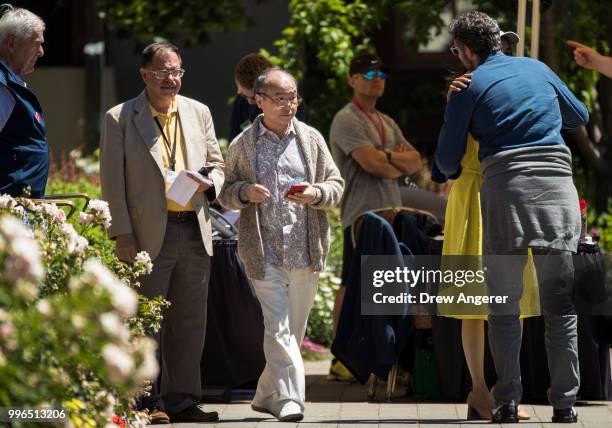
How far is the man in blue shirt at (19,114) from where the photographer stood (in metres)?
6.16

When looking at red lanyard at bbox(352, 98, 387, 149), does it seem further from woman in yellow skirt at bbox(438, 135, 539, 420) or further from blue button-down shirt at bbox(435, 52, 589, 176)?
blue button-down shirt at bbox(435, 52, 589, 176)

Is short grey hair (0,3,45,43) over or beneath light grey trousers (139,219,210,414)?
over

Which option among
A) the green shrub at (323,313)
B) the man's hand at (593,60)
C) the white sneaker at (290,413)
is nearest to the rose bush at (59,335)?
the white sneaker at (290,413)

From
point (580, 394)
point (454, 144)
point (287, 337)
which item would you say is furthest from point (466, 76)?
point (580, 394)

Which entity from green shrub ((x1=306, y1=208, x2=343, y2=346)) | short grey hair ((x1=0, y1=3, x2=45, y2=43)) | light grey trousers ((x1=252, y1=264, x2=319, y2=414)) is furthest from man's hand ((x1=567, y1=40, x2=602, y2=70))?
green shrub ((x1=306, y1=208, x2=343, y2=346))

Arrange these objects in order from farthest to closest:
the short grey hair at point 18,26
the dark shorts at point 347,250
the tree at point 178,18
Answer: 1. the tree at point 178,18
2. the dark shorts at point 347,250
3. the short grey hair at point 18,26

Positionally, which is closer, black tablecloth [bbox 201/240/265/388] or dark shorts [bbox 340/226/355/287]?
black tablecloth [bbox 201/240/265/388]

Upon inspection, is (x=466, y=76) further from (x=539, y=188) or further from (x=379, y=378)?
(x=379, y=378)

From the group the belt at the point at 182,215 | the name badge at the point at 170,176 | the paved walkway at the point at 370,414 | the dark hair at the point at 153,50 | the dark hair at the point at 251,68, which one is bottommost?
the paved walkway at the point at 370,414

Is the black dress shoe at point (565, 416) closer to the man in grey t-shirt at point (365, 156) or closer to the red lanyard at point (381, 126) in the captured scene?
the man in grey t-shirt at point (365, 156)

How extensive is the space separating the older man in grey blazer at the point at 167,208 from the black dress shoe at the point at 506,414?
152 centimetres

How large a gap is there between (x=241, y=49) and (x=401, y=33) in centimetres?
202

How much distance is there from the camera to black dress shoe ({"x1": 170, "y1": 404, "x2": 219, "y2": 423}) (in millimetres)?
6891

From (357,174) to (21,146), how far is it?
2806 mm
